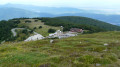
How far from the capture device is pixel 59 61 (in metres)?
13.5

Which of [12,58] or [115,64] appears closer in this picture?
[115,64]

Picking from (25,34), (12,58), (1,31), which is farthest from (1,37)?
(12,58)

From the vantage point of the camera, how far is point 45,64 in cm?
1233

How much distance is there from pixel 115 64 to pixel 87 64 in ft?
8.83

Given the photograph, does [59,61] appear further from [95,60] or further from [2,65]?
[2,65]

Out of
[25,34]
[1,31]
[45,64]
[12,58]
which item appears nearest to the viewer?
[45,64]

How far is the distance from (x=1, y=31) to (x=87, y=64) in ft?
474

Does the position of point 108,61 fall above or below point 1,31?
above

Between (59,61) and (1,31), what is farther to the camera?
(1,31)

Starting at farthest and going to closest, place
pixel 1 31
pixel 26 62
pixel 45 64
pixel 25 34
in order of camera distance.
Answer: pixel 1 31
pixel 25 34
pixel 26 62
pixel 45 64

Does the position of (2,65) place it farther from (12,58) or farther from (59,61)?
(59,61)

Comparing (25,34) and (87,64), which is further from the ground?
(87,64)

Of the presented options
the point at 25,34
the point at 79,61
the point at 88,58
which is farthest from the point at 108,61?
the point at 25,34

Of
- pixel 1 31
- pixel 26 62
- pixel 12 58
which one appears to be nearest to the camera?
pixel 26 62
